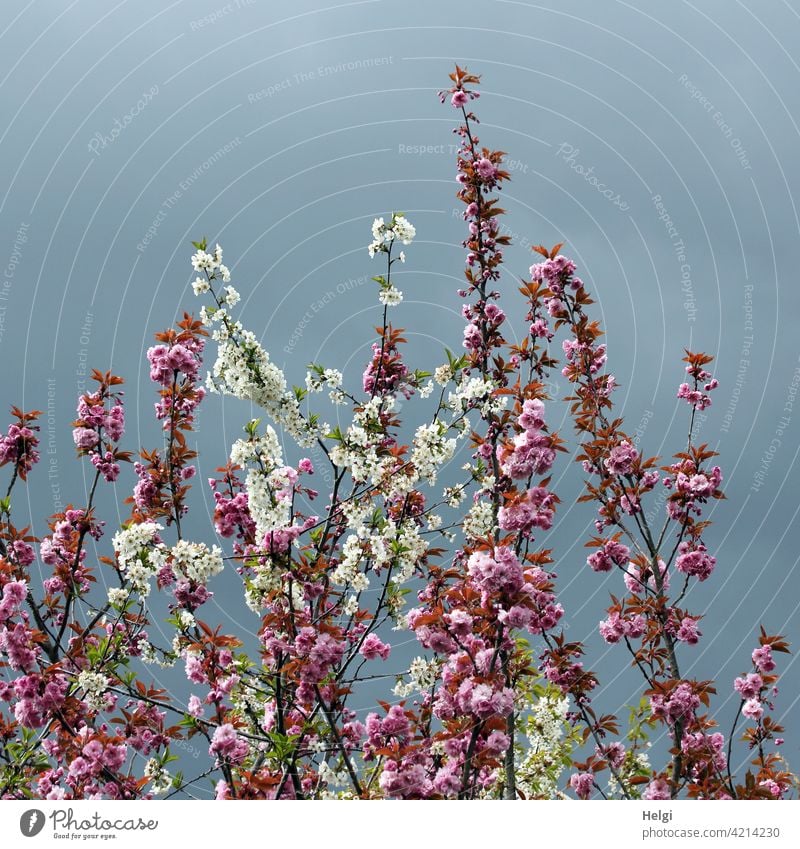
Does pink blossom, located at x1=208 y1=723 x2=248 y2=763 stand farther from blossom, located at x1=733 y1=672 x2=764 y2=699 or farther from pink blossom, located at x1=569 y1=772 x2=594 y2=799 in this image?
blossom, located at x1=733 y1=672 x2=764 y2=699

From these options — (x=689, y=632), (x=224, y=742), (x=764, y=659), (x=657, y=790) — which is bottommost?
(x=657, y=790)

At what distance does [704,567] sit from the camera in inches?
284

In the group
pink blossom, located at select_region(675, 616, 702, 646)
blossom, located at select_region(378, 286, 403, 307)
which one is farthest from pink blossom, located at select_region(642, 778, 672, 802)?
blossom, located at select_region(378, 286, 403, 307)

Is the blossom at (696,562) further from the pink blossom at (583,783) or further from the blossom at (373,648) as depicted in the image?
the blossom at (373,648)

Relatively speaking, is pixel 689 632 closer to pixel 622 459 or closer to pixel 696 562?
pixel 696 562
